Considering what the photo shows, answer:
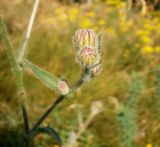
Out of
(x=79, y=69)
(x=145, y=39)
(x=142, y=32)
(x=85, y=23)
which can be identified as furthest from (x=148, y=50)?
(x=79, y=69)

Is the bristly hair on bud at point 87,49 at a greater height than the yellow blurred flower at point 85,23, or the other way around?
the bristly hair on bud at point 87,49

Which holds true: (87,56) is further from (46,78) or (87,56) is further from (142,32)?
(142,32)

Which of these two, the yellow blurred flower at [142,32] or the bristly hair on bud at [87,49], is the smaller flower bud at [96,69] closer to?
the bristly hair on bud at [87,49]

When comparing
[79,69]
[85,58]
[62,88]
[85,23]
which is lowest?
Result: [85,23]

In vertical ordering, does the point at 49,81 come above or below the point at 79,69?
above

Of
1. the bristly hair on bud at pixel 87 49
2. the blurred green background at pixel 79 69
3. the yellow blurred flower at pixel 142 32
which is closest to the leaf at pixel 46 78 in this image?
the bristly hair on bud at pixel 87 49
